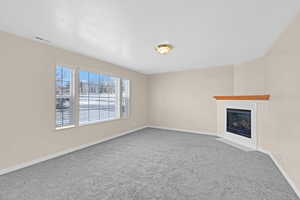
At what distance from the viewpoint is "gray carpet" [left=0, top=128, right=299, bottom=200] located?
179 cm

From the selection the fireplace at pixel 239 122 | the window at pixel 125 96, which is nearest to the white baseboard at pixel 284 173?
the fireplace at pixel 239 122

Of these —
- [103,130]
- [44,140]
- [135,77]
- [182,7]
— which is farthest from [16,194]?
[135,77]

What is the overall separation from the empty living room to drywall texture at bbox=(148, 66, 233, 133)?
1.29ft

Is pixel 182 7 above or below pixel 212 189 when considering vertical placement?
above

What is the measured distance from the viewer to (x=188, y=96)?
530 centimetres

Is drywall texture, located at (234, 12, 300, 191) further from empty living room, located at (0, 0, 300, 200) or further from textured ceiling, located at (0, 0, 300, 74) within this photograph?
textured ceiling, located at (0, 0, 300, 74)

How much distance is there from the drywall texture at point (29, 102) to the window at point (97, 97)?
17.2 inches

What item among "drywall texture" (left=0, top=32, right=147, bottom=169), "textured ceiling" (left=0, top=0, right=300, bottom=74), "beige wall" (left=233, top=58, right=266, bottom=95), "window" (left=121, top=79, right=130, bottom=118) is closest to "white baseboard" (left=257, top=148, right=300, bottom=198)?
"beige wall" (left=233, top=58, right=266, bottom=95)

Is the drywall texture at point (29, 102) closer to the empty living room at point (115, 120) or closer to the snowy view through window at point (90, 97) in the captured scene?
the empty living room at point (115, 120)

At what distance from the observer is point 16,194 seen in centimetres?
179

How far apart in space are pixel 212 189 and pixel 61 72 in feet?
12.4

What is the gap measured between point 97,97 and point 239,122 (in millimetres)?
4402

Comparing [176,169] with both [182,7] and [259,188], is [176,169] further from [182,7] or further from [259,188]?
[182,7]

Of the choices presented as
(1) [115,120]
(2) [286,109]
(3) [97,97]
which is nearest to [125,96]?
(1) [115,120]
